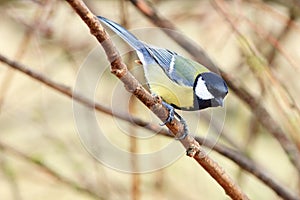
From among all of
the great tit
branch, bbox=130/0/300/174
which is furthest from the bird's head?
→ branch, bbox=130/0/300/174

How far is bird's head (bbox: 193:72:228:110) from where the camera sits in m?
0.59

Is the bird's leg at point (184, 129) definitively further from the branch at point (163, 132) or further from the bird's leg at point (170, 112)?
the branch at point (163, 132)

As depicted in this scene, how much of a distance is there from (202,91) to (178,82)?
25 millimetres

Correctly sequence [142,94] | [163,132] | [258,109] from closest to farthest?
[142,94] < [163,132] < [258,109]

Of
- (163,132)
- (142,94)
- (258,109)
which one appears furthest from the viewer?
(258,109)

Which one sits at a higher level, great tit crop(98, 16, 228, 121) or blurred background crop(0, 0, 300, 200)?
blurred background crop(0, 0, 300, 200)

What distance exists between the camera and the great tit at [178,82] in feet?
1.96

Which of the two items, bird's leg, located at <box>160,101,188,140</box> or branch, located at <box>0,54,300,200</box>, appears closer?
bird's leg, located at <box>160,101,188,140</box>

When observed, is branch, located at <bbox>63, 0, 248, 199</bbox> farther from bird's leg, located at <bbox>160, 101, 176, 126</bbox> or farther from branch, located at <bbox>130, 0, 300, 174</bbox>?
branch, located at <bbox>130, 0, 300, 174</bbox>

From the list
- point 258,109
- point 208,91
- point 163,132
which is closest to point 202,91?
point 208,91

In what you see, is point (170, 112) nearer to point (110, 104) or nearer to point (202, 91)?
Result: point (202, 91)

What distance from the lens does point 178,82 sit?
1.98 ft

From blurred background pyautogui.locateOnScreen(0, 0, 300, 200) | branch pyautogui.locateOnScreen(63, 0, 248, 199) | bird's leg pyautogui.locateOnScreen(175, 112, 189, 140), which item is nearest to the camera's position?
branch pyautogui.locateOnScreen(63, 0, 248, 199)

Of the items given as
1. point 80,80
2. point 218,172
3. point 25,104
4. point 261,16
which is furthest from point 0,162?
point 218,172
